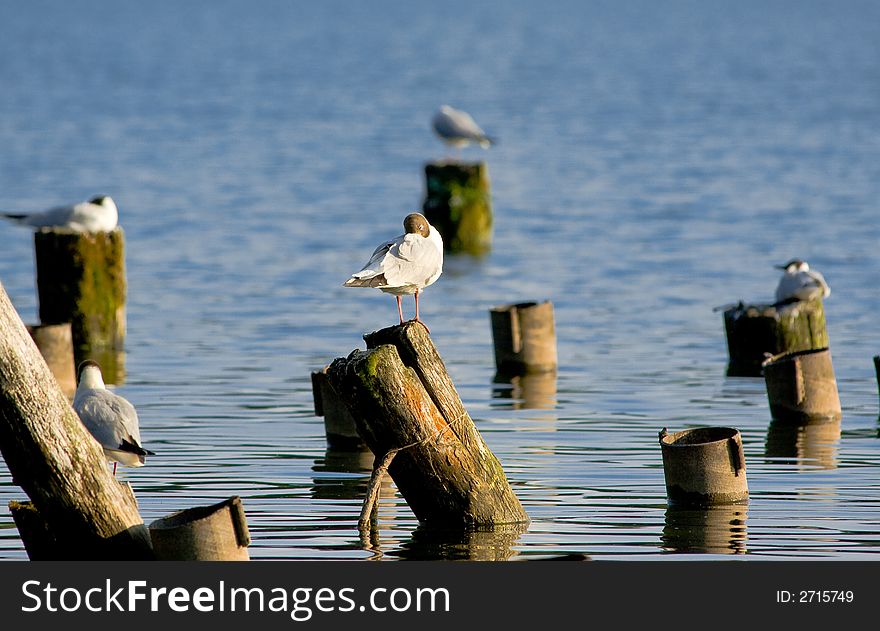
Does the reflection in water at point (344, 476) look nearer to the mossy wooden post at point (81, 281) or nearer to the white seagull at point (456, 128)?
the mossy wooden post at point (81, 281)

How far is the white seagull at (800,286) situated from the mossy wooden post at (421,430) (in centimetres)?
635

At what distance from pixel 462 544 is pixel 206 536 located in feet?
5.11

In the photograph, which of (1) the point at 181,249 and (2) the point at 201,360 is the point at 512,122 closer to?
(1) the point at 181,249

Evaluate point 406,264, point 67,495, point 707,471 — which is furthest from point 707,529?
point 67,495

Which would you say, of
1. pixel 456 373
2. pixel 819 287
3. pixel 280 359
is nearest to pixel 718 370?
pixel 819 287

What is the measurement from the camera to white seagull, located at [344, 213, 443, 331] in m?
8.23

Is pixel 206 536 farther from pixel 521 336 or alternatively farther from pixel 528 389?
pixel 521 336

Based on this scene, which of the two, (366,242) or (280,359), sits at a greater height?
(366,242)

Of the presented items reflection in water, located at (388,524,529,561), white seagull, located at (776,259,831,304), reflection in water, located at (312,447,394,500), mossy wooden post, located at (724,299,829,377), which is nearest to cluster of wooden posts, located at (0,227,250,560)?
reflection in water, located at (388,524,529,561)

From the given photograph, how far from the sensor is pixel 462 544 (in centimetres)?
798

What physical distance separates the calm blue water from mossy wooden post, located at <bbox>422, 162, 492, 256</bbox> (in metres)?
0.83

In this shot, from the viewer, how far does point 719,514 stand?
8.59 metres

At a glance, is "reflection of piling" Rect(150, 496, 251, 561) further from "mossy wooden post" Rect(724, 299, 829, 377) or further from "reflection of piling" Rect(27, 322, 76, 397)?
"mossy wooden post" Rect(724, 299, 829, 377)

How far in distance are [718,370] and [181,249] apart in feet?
34.0
